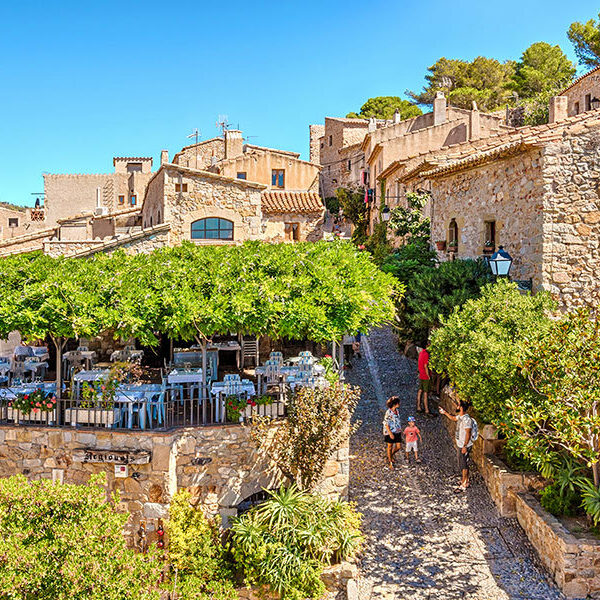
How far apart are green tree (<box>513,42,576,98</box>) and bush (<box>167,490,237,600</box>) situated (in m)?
42.8

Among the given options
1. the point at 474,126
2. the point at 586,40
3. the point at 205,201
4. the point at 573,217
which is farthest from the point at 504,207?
the point at 586,40

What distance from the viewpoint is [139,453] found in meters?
11.1

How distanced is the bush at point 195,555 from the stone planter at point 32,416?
126 inches

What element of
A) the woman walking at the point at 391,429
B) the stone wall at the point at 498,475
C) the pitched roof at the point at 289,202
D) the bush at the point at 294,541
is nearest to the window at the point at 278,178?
the pitched roof at the point at 289,202

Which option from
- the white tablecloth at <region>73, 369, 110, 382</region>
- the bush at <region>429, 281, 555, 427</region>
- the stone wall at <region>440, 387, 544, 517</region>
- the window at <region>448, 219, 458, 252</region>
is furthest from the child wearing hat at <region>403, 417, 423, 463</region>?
the window at <region>448, 219, 458, 252</region>

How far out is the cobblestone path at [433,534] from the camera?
9.54m

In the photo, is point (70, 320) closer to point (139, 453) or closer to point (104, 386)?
point (104, 386)

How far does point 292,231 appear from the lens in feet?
90.1

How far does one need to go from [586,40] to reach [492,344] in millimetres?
37062

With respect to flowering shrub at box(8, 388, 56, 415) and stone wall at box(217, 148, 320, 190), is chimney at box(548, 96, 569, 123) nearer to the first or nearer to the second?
stone wall at box(217, 148, 320, 190)

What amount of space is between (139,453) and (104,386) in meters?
1.63

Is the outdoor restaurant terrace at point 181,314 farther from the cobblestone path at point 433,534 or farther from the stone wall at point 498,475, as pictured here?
the stone wall at point 498,475

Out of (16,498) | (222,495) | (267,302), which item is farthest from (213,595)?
(267,302)

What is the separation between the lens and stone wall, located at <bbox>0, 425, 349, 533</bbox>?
11.2 meters
